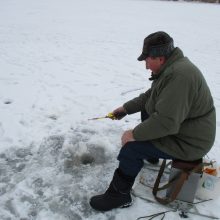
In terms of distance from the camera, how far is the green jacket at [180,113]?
2467mm

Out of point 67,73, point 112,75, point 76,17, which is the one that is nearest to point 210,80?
point 112,75

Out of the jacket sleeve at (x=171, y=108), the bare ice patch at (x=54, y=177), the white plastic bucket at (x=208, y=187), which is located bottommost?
the bare ice patch at (x=54, y=177)

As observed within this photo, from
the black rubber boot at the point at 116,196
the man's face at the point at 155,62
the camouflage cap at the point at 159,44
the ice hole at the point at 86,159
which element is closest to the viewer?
the camouflage cap at the point at 159,44

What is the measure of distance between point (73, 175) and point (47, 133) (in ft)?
3.29

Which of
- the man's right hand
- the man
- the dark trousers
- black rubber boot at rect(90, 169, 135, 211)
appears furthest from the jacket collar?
black rubber boot at rect(90, 169, 135, 211)

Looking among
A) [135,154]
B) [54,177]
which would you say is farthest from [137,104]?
[54,177]

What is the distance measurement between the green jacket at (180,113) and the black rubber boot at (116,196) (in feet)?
1.47

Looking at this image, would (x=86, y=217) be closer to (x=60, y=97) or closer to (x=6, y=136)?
(x=6, y=136)

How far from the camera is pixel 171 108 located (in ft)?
8.13

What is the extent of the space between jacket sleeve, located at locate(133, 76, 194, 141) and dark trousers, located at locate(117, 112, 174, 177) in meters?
0.20

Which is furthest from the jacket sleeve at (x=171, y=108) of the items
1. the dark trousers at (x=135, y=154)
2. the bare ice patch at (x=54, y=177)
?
the bare ice patch at (x=54, y=177)

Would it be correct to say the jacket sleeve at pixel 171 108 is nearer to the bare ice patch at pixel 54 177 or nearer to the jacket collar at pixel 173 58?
the jacket collar at pixel 173 58

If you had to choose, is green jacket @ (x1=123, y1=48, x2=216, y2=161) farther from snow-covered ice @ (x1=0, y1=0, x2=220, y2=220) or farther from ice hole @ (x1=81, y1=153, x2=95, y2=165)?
ice hole @ (x1=81, y1=153, x2=95, y2=165)

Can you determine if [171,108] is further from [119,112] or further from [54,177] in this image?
[54,177]
